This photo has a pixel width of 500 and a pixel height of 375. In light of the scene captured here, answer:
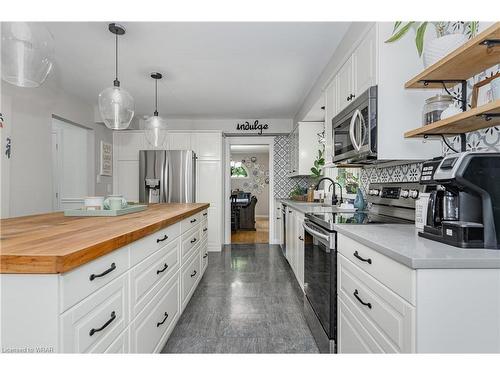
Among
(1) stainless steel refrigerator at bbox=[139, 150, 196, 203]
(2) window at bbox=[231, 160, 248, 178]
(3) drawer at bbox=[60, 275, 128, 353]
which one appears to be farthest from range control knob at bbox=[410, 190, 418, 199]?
(2) window at bbox=[231, 160, 248, 178]

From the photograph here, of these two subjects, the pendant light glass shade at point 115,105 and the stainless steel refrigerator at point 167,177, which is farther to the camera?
the stainless steel refrigerator at point 167,177

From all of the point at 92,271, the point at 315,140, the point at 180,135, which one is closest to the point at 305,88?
the point at 315,140

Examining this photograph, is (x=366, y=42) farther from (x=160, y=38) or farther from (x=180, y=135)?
(x=180, y=135)

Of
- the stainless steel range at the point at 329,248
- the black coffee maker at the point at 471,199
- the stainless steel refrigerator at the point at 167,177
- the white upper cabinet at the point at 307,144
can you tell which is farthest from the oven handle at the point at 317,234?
the stainless steel refrigerator at the point at 167,177

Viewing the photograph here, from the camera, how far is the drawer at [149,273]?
1.41 metres

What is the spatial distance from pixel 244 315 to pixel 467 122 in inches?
81.9

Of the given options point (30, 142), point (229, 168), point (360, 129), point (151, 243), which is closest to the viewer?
point (151, 243)

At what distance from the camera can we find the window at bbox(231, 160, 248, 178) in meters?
10.5

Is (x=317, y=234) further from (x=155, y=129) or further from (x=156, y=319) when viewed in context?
(x=155, y=129)

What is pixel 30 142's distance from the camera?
3445 millimetres

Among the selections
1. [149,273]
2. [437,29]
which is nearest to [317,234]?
[149,273]

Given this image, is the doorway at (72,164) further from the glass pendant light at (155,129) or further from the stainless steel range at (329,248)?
the stainless steel range at (329,248)

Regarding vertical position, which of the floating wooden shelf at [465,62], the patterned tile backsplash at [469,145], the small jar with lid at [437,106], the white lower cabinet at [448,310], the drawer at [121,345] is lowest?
the drawer at [121,345]

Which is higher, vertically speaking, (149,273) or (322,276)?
(149,273)
